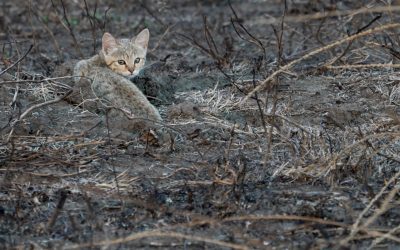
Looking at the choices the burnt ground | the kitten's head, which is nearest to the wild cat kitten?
the kitten's head

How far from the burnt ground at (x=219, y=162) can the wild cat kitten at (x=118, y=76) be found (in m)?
0.17

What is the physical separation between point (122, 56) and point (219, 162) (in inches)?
104

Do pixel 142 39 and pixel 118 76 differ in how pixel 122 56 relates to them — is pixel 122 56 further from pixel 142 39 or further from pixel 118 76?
pixel 118 76

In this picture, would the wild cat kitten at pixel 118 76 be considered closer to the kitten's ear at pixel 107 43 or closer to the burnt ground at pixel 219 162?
the kitten's ear at pixel 107 43

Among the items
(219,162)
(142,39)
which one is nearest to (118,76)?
(142,39)

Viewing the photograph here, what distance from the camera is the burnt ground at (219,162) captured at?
17.6ft

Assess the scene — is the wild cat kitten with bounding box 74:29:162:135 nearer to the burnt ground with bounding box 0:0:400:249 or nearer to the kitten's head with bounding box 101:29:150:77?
the kitten's head with bounding box 101:29:150:77

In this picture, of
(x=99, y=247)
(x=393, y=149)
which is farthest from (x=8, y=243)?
(x=393, y=149)

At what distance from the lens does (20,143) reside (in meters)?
6.99

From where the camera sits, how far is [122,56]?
892 centimetres

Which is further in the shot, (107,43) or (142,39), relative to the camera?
(142,39)

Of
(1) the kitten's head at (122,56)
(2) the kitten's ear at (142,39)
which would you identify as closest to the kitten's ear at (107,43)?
(1) the kitten's head at (122,56)

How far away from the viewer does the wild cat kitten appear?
24.7ft

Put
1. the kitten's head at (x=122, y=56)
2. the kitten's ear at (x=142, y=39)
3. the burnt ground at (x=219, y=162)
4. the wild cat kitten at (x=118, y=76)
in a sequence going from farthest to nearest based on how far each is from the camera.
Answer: the kitten's ear at (x=142, y=39)
the kitten's head at (x=122, y=56)
the wild cat kitten at (x=118, y=76)
the burnt ground at (x=219, y=162)
